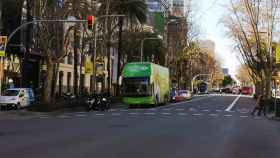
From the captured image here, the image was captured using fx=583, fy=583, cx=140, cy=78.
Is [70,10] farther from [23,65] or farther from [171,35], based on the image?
[171,35]

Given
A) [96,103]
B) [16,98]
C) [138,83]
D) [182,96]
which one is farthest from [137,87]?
[182,96]

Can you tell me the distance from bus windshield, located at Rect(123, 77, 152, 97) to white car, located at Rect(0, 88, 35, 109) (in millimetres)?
8817

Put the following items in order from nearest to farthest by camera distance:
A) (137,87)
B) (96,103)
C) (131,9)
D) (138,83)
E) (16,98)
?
(16,98)
(96,103)
(138,83)
(137,87)
(131,9)

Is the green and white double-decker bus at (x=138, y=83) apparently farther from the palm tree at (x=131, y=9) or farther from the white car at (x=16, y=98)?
the palm tree at (x=131, y=9)

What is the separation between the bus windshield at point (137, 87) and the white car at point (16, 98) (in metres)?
8.82

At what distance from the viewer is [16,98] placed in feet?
139

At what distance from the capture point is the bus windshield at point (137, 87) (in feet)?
161

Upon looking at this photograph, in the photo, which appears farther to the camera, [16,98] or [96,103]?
[96,103]

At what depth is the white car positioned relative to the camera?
4169 centimetres

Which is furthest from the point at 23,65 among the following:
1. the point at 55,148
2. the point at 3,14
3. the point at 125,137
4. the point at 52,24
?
the point at 55,148

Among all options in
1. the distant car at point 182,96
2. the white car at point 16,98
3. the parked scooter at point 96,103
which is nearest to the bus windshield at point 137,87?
the parked scooter at point 96,103

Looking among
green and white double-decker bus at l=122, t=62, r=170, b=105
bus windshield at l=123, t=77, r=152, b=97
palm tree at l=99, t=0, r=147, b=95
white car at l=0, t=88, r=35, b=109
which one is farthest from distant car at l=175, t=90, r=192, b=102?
white car at l=0, t=88, r=35, b=109

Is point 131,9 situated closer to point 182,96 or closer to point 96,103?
point 96,103

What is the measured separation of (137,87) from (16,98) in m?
11.3
